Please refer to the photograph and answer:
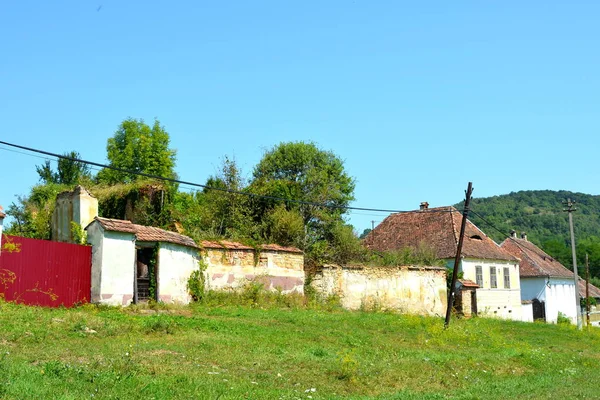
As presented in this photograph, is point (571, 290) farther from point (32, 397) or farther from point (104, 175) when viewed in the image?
point (32, 397)

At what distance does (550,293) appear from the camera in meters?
53.6

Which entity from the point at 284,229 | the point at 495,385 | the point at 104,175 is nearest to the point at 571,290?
the point at 284,229

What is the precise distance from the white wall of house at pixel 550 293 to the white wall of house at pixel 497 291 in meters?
7.46

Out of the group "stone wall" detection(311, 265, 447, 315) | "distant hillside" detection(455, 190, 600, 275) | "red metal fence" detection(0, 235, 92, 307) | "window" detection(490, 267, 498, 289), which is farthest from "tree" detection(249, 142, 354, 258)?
"distant hillside" detection(455, 190, 600, 275)

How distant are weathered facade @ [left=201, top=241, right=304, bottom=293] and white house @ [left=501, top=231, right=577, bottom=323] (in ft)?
95.9

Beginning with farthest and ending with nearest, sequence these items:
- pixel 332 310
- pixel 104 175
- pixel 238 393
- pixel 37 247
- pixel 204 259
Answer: pixel 104 175, pixel 332 310, pixel 204 259, pixel 37 247, pixel 238 393

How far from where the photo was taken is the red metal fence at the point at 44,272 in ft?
55.7

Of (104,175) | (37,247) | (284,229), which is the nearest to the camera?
(37,247)

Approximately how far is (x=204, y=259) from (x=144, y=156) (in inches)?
1277

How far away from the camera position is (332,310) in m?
26.4

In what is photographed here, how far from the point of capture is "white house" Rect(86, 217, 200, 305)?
64.3ft

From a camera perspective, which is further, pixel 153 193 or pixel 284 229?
pixel 284 229

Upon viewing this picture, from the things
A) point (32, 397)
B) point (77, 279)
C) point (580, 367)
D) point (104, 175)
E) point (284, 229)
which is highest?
point (104, 175)

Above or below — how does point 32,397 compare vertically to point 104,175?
below
